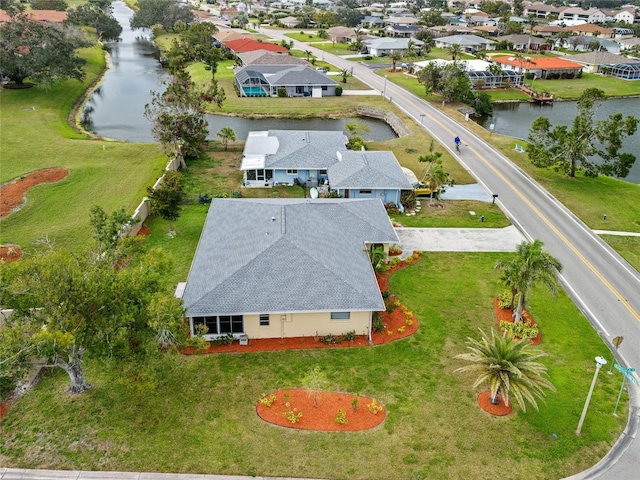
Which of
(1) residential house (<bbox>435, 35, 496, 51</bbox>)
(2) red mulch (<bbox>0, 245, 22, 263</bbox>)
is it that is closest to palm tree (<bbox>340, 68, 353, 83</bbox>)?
(1) residential house (<bbox>435, 35, 496, 51</bbox>)

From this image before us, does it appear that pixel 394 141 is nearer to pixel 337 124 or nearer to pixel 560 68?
pixel 337 124

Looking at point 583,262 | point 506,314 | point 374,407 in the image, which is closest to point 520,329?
point 506,314

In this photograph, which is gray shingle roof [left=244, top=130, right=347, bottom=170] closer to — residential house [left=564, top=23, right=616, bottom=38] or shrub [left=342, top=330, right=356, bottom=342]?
shrub [left=342, top=330, right=356, bottom=342]

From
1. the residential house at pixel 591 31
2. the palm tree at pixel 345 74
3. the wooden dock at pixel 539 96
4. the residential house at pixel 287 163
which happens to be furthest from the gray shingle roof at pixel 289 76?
the residential house at pixel 591 31

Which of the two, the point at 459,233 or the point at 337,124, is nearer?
the point at 459,233

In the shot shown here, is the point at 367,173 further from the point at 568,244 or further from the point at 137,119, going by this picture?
the point at 137,119

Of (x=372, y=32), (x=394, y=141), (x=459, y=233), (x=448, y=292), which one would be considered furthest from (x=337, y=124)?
(x=372, y=32)
